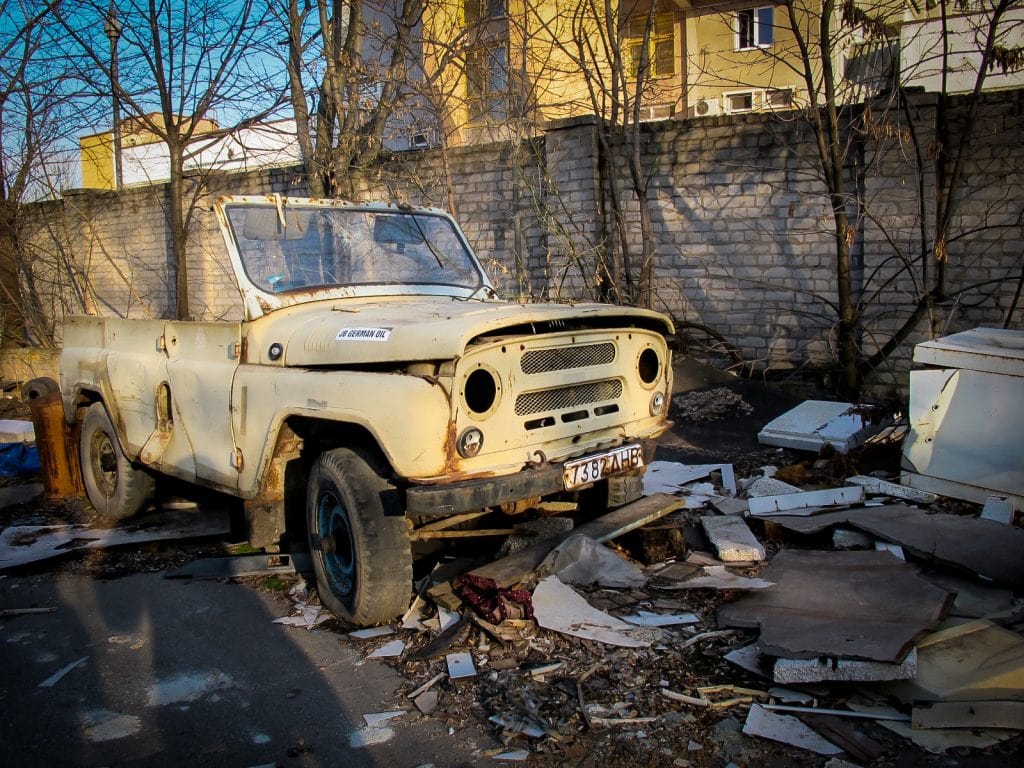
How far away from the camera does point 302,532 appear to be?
16.9 ft

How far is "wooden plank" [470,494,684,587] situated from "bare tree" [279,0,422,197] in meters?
7.68

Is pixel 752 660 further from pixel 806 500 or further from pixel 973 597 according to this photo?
pixel 806 500

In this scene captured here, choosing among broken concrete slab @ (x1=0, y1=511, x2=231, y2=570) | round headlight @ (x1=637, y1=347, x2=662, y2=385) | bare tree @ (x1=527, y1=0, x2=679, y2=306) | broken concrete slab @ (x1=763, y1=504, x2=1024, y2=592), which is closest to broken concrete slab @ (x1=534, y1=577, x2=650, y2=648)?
round headlight @ (x1=637, y1=347, x2=662, y2=385)

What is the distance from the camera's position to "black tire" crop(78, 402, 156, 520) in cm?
586

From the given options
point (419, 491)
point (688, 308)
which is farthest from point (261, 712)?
point (688, 308)

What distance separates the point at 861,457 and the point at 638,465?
279cm

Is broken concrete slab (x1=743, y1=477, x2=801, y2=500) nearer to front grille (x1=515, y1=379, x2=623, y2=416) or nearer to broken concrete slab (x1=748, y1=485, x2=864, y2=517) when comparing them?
broken concrete slab (x1=748, y1=485, x2=864, y2=517)

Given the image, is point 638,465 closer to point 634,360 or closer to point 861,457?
point 634,360

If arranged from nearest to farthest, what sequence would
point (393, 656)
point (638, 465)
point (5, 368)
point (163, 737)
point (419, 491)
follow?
point (163, 737)
point (419, 491)
point (393, 656)
point (638, 465)
point (5, 368)

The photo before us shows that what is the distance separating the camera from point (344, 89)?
10.8m

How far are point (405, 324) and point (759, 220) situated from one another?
689 centimetres

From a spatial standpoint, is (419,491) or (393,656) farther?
(393,656)

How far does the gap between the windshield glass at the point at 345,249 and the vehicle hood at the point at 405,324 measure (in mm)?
285

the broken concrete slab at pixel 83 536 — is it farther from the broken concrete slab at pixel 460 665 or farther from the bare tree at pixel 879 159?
the bare tree at pixel 879 159
